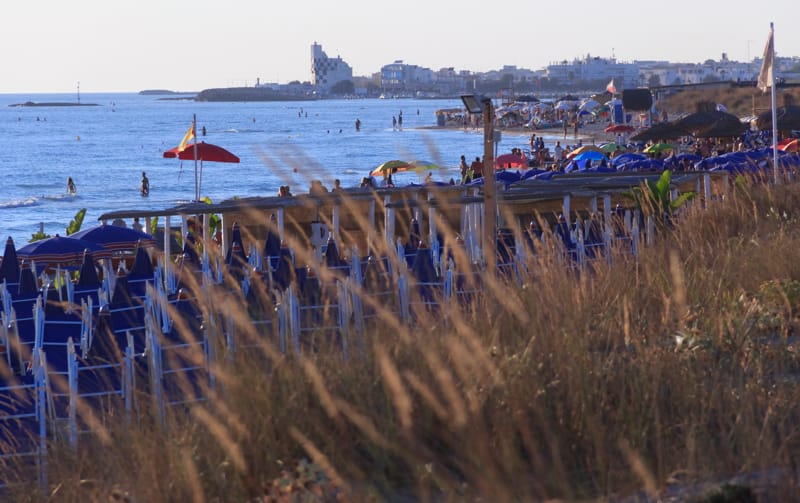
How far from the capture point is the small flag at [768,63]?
1276 centimetres

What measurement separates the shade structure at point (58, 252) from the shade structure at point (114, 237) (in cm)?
32

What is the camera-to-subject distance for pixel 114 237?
11445 mm

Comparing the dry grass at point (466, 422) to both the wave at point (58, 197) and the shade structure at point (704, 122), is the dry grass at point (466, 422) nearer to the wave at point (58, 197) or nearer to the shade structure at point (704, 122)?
the shade structure at point (704, 122)

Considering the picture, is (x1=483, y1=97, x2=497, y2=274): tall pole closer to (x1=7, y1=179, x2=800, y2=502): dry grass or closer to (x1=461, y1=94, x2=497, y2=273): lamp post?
(x1=461, y1=94, x2=497, y2=273): lamp post

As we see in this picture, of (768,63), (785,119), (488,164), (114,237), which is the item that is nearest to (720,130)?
(785,119)

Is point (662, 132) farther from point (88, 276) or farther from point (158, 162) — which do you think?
point (158, 162)

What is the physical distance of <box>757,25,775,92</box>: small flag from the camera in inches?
502

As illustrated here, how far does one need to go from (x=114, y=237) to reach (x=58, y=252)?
0.83m

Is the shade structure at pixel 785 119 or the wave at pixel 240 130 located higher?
the wave at pixel 240 130

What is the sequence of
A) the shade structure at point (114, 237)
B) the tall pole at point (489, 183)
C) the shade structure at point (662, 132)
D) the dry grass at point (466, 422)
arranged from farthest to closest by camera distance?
the shade structure at point (662, 132), the shade structure at point (114, 237), the tall pole at point (489, 183), the dry grass at point (466, 422)

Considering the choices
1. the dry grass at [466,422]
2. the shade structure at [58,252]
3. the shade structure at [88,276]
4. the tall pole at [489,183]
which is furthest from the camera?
the shade structure at [58,252]

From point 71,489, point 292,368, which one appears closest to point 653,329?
point 292,368

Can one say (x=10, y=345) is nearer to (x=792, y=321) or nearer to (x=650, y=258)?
(x=650, y=258)

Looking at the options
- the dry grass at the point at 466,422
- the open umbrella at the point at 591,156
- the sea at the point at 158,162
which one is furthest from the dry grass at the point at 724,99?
the dry grass at the point at 466,422
